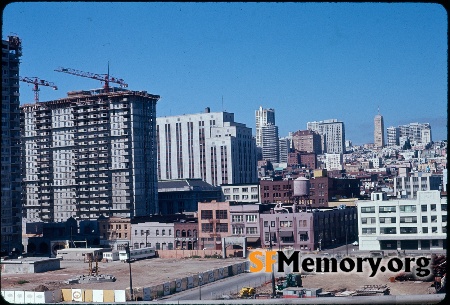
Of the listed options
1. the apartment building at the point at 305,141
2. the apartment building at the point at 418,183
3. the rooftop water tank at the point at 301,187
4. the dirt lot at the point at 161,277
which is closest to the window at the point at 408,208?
the dirt lot at the point at 161,277

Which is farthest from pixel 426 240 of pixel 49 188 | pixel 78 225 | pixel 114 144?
pixel 49 188

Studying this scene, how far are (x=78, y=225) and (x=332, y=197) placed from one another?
10028 mm

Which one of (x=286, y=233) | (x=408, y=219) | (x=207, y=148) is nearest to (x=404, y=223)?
(x=408, y=219)

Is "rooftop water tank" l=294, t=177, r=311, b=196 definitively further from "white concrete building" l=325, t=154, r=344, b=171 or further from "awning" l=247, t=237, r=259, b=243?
"white concrete building" l=325, t=154, r=344, b=171

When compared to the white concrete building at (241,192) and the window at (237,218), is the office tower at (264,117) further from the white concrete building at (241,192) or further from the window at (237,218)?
the window at (237,218)

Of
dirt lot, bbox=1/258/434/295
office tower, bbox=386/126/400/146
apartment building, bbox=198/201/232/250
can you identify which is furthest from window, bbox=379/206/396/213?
office tower, bbox=386/126/400/146

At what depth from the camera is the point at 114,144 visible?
25.4 m

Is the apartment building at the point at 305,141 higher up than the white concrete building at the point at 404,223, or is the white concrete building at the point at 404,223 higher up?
the apartment building at the point at 305,141

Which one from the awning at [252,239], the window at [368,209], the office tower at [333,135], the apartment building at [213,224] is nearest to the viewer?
the window at [368,209]

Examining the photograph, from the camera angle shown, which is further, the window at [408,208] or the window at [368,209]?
the window at [368,209]

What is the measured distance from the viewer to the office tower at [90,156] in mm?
25047

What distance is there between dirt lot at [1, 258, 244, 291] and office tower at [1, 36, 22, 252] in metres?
3.09

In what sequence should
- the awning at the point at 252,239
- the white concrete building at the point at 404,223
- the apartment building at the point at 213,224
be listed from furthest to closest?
the apartment building at the point at 213,224, the awning at the point at 252,239, the white concrete building at the point at 404,223

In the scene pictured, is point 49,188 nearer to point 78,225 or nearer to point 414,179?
point 78,225
